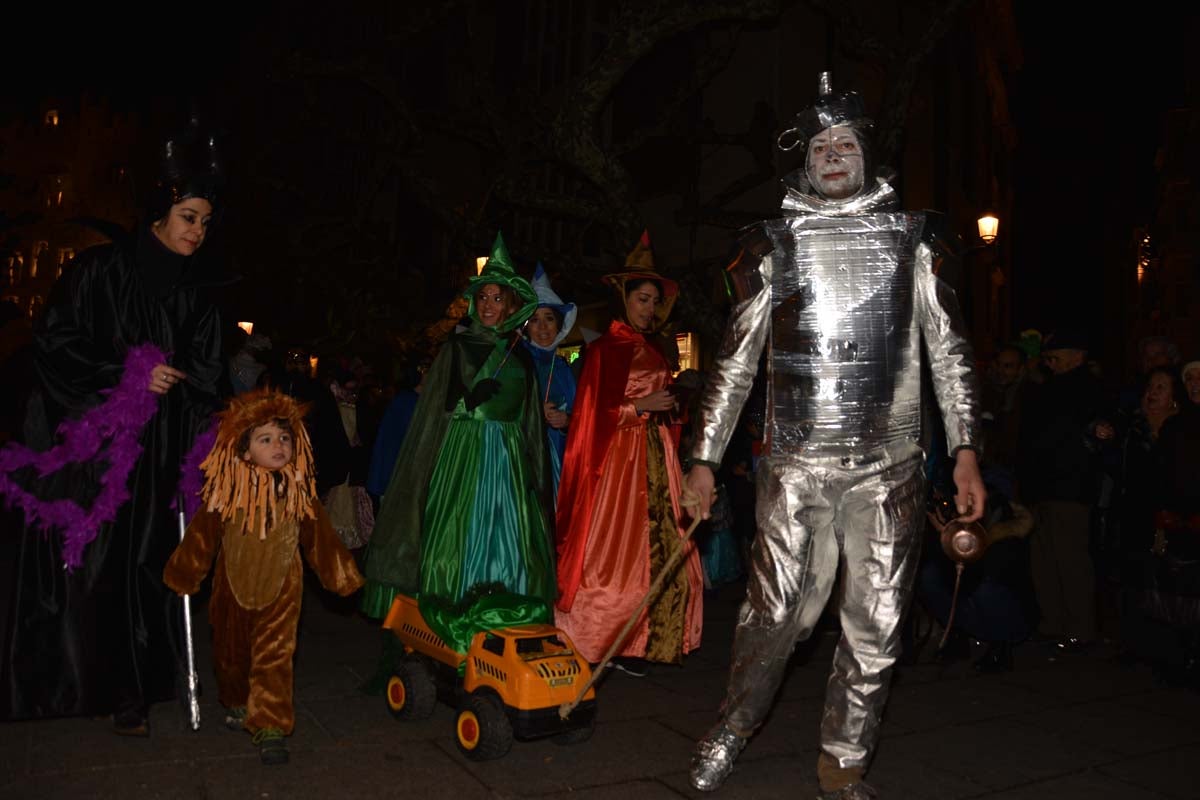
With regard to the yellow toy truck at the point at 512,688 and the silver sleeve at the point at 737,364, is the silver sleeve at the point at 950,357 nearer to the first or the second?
the silver sleeve at the point at 737,364

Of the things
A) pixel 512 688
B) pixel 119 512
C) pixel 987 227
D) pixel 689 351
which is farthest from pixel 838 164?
pixel 987 227

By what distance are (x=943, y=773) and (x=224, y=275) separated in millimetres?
3818

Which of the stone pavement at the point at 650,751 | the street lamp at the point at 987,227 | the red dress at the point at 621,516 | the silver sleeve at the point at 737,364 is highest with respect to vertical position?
the street lamp at the point at 987,227

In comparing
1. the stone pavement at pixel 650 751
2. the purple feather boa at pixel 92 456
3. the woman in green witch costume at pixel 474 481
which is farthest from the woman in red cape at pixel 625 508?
the purple feather boa at pixel 92 456

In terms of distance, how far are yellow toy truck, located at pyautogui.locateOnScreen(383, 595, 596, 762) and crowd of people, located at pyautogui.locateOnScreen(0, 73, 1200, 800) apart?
0.19m

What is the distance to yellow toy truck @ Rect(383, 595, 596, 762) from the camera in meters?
3.69

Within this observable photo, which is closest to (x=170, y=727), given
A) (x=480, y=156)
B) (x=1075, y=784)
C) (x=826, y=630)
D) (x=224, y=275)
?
(x=224, y=275)

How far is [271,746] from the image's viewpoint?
12.1ft

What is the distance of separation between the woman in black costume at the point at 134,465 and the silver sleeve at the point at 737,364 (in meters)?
2.19

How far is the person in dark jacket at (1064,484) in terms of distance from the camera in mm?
6457

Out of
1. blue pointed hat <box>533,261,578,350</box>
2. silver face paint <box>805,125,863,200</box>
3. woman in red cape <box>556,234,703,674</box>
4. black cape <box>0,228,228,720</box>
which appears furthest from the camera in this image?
blue pointed hat <box>533,261,578,350</box>

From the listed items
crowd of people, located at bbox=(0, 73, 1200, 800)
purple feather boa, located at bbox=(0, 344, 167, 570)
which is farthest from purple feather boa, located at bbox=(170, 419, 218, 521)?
purple feather boa, located at bbox=(0, 344, 167, 570)

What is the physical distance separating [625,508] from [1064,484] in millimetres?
3345

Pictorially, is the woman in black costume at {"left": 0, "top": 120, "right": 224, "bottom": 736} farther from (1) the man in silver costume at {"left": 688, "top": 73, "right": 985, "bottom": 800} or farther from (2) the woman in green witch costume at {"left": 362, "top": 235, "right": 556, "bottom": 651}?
(1) the man in silver costume at {"left": 688, "top": 73, "right": 985, "bottom": 800}
